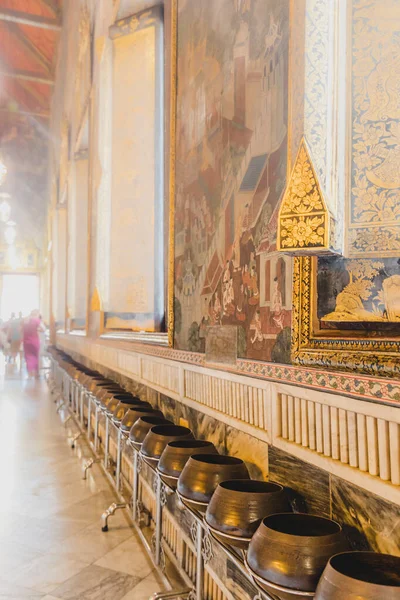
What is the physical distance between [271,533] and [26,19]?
1584 centimetres

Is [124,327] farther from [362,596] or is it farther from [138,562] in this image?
[362,596]

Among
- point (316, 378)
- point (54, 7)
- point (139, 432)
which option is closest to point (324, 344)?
point (316, 378)

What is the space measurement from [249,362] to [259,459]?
0.47m

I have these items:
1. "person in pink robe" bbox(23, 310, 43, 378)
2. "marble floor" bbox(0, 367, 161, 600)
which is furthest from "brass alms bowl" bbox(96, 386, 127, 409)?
"person in pink robe" bbox(23, 310, 43, 378)

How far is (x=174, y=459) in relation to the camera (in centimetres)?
277

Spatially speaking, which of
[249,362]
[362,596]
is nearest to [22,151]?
[249,362]

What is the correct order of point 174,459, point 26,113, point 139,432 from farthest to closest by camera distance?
point 26,113 < point 139,432 < point 174,459

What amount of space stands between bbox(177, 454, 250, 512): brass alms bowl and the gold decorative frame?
1.82ft

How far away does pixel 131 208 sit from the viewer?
283 inches

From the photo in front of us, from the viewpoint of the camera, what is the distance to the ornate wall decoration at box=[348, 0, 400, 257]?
202 centimetres

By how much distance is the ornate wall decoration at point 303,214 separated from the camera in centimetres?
201

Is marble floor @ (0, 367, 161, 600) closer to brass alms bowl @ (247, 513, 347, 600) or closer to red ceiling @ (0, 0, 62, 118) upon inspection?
brass alms bowl @ (247, 513, 347, 600)

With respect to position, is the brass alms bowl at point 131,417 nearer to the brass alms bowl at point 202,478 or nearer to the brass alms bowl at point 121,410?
the brass alms bowl at point 121,410

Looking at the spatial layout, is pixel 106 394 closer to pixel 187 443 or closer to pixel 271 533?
pixel 187 443
